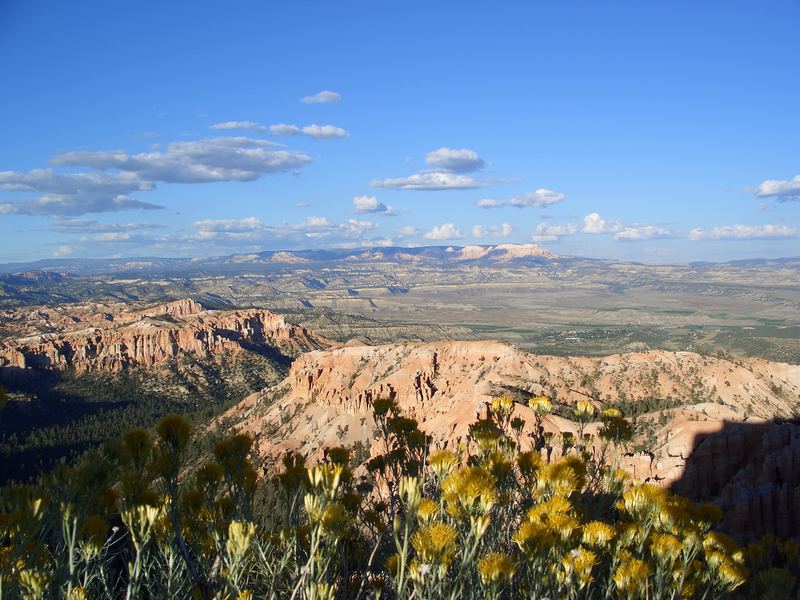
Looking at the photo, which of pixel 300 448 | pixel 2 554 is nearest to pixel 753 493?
pixel 2 554

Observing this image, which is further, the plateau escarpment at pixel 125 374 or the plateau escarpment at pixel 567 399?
the plateau escarpment at pixel 125 374

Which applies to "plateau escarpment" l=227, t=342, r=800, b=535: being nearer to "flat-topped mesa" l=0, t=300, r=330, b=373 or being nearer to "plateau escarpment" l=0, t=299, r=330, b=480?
"plateau escarpment" l=0, t=299, r=330, b=480

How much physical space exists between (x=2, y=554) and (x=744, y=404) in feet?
234

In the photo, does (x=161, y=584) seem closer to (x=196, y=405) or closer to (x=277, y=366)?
(x=196, y=405)

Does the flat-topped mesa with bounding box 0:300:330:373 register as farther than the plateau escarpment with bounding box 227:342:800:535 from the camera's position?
Yes

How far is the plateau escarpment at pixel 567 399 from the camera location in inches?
1463

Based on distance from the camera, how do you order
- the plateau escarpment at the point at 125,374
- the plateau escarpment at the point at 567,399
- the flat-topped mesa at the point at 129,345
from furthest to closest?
the flat-topped mesa at the point at 129,345, the plateau escarpment at the point at 125,374, the plateau escarpment at the point at 567,399

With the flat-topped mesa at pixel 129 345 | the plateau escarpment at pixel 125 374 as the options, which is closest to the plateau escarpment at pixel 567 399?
the plateau escarpment at pixel 125 374

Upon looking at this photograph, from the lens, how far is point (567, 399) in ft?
208

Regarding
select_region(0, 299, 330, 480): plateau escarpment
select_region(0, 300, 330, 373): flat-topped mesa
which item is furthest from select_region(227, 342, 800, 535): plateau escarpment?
select_region(0, 300, 330, 373): flat-topped mesa

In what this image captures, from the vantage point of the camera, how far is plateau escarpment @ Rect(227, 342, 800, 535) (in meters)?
37.2

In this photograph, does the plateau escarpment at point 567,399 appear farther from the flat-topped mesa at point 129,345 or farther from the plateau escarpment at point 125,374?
the flat-topped mesa at point 129,345

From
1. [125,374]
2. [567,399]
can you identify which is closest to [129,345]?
[125,374]

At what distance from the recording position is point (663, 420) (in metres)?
47.5
